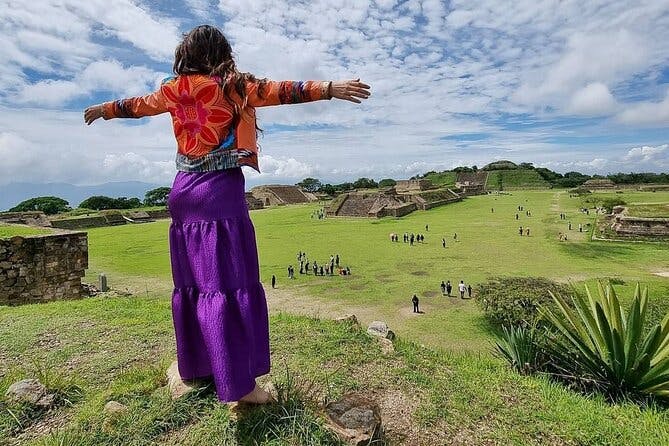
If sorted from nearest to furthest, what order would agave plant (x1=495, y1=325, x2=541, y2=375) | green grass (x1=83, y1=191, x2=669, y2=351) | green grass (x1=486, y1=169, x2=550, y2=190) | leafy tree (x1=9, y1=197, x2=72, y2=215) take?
agave plant (x1=495, y1=325, x2=541, y2=375) → green grass (x1=83, y1=191, x2=669, y2=351) → leafy tree (x1=9, y1=197, x2=72, y2=215) → green grass (x1=486, y1=169, x2=550, y2=190)

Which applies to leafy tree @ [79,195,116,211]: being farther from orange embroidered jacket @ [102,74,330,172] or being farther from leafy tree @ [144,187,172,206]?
orange embroidered jacket @ [102,74,330,172]

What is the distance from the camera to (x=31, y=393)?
2.47 m

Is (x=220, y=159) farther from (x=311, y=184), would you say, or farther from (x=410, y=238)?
(x=311, y=184)

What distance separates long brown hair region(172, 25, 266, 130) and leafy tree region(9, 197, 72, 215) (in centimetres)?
4511

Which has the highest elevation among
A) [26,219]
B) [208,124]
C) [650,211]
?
[208,124]

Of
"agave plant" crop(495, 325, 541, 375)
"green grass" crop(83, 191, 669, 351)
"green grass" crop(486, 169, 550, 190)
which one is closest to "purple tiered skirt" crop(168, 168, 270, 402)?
"agave plant" crop(495, 325, 541, 375)

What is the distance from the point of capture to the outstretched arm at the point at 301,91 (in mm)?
1933

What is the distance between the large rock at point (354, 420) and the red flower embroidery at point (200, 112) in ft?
5.09

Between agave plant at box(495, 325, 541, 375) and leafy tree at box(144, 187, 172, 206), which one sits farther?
leafy tree at box(144, 187, 172, 206)

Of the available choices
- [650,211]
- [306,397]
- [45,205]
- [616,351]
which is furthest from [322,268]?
[45,205]

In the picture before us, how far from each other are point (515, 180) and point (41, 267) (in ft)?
229

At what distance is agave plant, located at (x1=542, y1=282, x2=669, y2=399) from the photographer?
3264 mm

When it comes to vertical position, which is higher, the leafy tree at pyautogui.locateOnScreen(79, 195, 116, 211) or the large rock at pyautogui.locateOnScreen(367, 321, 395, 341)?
the leafy tree at pyautogui.locateOnScreen(79, 195, 116, 211)

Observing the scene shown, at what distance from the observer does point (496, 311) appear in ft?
29.0
